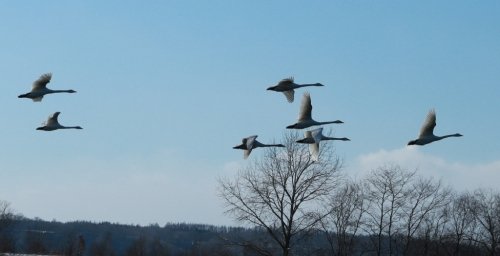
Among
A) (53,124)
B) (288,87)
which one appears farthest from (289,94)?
(53,124)

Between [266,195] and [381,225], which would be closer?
[266,195]

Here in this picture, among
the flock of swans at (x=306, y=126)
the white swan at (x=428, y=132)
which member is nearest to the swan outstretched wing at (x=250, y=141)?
the flock of swans at (x=306, y=126)

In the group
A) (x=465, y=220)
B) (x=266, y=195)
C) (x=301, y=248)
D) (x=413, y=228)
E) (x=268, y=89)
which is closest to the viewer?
(x=268, y=89)

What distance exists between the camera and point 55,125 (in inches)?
1109

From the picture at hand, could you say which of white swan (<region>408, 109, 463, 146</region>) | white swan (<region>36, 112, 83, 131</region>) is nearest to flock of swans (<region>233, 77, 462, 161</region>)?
white swan (<region>408, 109, 463, 146</region>)

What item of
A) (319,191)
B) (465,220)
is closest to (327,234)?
(319,191)

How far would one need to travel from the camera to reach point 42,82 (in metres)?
28.3

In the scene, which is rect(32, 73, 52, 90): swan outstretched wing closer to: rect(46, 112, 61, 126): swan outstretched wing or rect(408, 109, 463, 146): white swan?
rect(46, 112, 61, 126): swan outstretched wing

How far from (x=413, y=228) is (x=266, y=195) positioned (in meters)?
13.8

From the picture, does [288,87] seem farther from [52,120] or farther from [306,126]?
[52,120]

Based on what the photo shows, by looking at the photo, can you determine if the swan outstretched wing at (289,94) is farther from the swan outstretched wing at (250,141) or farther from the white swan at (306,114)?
the swan outstretched wing at (250,141)

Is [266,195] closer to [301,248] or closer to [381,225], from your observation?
[301,248]

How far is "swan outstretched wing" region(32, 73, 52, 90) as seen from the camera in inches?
1110

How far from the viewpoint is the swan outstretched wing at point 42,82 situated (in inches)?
1110
